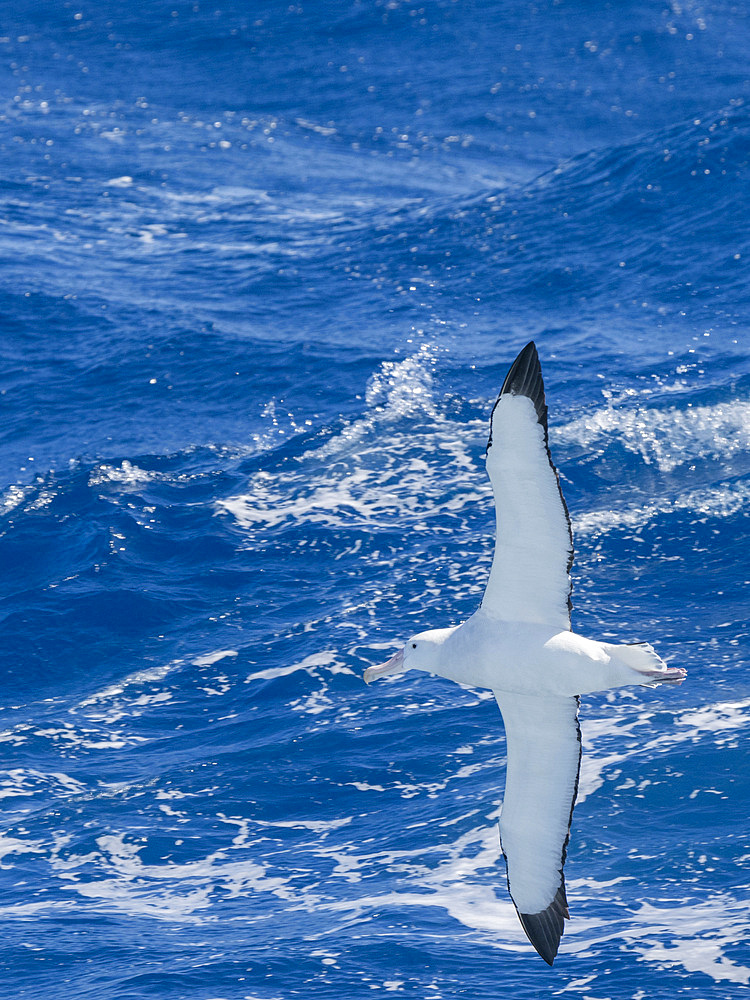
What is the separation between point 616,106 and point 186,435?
85.2 feet

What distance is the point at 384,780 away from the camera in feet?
84.2

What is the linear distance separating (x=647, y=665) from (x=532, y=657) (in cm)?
147

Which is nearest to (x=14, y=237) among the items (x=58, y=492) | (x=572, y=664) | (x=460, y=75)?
(x=58, y=492)

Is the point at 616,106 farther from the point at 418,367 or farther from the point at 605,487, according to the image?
the point at 605,487

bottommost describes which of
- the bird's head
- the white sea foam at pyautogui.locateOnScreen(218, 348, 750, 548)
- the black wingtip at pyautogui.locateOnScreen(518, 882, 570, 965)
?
the black wingtip at pyautogui.locateOnScreen(518, 882, 570, 965)

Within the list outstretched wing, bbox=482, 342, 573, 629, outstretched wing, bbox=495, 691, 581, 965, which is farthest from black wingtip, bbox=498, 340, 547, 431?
outstretched wing, bbox=495, 691, 581, 965

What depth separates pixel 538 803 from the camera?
1809 centimetres

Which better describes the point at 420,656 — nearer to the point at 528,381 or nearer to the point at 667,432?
the point at 528,381

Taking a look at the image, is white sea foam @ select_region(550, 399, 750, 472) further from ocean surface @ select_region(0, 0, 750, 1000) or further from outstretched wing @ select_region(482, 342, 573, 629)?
outstretched wing @ select_region(482, 342, 573, 629)

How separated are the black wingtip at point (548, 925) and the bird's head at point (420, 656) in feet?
10.3

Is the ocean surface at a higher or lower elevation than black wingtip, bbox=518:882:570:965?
higher

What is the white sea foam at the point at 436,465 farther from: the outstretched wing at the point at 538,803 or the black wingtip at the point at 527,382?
the black wingtip at the point at 527,382

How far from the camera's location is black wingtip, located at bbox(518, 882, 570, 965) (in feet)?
58.0

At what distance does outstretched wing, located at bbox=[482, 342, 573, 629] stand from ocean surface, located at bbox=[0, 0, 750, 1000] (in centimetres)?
739
